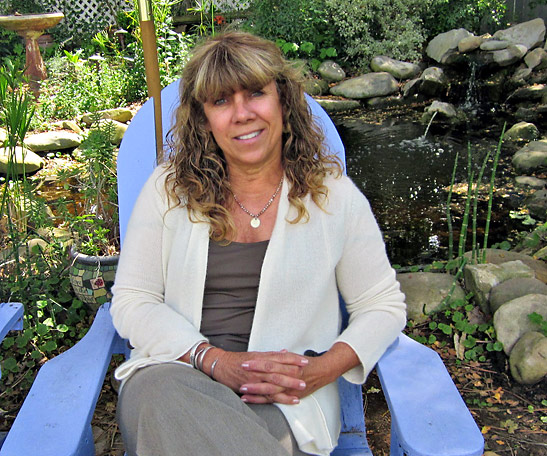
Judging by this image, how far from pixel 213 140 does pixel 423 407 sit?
1.01 m

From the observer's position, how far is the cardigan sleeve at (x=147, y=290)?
170cm

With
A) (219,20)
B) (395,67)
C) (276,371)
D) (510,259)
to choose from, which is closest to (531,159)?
(510,259)

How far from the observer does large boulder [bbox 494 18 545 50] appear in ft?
29.6

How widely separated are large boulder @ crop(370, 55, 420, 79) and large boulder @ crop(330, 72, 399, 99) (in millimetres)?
396

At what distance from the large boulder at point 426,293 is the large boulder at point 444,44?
7.00 metres

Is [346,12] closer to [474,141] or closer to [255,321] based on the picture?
[474,141]

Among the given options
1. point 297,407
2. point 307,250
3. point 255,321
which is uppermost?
point 307,250

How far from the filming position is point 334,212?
179 centimetres

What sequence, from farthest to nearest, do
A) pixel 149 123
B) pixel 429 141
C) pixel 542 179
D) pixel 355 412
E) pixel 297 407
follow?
pixel 429 141 < pixel 542 179 < pixel 149 123 < pixel 355 412 < pixel 297 407

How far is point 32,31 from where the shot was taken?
8.03 metres

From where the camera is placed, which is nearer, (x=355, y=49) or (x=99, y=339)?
(x=99, y=339)

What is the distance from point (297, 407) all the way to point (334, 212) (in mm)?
571

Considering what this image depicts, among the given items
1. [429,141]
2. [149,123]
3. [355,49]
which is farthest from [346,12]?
[149,123]

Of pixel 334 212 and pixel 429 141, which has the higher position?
pixel 334 212
